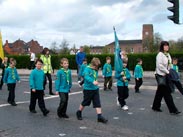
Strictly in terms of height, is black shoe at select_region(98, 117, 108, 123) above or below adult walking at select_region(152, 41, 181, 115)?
below

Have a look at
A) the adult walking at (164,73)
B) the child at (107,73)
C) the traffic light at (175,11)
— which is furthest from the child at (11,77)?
the traffic light at (175,11)

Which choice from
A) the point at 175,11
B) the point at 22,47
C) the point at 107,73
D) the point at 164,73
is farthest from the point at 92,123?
the point at 22,47

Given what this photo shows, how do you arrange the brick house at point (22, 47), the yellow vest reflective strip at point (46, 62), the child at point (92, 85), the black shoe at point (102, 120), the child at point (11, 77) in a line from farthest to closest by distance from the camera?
the brick house at point (22, 47), the yellow vest reflective strip at point (46, 62), the child at point (11, 77), the child at point (92, 85), the black shoe at point (102, 120)

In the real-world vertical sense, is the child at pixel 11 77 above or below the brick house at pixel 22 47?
below

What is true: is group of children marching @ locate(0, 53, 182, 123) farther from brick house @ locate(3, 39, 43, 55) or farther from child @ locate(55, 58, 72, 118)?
brick house @ locate(3, 39, 43, 55)

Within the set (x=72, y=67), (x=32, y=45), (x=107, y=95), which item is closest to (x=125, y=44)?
(x=32, y=45)

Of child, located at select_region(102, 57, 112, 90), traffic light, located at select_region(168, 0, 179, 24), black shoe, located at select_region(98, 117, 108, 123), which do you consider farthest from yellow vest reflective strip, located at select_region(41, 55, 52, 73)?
black shoe, located at select_region(98, 117, 108, 123)

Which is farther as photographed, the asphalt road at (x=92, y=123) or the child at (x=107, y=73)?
the child at (x=107, y=73)

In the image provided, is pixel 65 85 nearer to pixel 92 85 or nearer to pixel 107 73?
pixel 92 85

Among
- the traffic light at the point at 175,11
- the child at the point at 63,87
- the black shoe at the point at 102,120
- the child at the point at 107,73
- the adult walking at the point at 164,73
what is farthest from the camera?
the child at the point at 107,73

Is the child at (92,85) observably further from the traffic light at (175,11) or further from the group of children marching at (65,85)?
the traffic light at (175,11)

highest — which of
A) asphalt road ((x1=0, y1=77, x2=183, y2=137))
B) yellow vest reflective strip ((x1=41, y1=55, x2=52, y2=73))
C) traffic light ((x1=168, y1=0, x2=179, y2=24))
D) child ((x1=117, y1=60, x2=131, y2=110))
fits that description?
traffic light ((x1=168, y1=0, x2=179, y2=24))

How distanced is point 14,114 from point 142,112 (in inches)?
131

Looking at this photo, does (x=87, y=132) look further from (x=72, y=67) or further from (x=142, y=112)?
(x=72, y=67)
